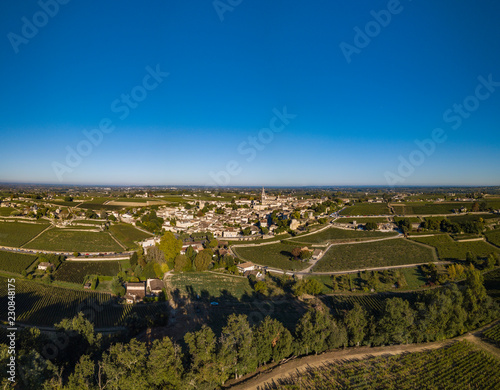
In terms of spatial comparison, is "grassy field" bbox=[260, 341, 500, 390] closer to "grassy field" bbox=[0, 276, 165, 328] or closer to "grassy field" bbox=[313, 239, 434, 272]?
"grassy field" bbox=[0, 276, 165, 328]

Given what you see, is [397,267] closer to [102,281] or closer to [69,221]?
[102,281]

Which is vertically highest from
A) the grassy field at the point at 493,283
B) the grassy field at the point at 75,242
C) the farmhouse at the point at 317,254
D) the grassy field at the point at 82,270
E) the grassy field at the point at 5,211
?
the grassy field at the point at 5,211

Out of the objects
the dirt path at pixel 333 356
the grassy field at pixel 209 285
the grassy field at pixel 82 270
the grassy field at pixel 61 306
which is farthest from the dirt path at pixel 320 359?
the grassy field at pixel 82 270

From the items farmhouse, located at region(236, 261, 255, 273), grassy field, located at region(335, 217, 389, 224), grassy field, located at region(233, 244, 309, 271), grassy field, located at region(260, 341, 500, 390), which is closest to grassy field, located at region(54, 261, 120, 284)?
farmhouse, located at region(236, 261, 255, 273)

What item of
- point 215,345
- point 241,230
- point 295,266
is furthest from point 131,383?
point 241,230

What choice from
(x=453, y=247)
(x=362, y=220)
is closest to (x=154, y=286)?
(x=453, y=247)

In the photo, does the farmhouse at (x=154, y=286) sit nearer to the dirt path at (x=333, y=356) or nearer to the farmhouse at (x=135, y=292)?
the farmhouse at (x=135, y=292)
